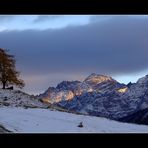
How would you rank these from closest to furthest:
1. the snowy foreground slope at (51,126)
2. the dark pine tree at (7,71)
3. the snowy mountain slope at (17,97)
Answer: the snowy foreground slope at (51,126) < the snowy mountain slope at (17,97) < the dark pine tree at (7,71)

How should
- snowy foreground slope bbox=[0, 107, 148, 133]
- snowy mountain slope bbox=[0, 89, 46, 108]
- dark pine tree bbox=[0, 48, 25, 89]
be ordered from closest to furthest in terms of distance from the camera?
snowy foreground slope bbox=[0, 107, 148, 133] → snowy mountain slope bbox=[0, 89, 46, 108] → dark pine tree bbox=[0, 48, 25, 89]

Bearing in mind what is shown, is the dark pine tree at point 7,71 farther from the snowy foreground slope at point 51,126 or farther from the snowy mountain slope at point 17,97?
the snowy foreground slope at point 51,126

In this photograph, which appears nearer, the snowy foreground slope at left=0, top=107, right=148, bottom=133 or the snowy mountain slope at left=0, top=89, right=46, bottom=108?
the snowy foreground slope at left=0, top=107, right=148, bottom=133

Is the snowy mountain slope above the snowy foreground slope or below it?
above

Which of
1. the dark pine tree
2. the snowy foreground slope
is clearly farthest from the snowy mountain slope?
the snowy foreground slope

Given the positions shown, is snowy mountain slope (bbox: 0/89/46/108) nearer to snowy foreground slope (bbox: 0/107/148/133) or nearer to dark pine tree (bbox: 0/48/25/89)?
dark pine tree (bbox: 0/48/25/89)

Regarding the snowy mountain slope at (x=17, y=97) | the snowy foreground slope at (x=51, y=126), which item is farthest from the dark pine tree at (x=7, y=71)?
the snowy foreground slope at (x=51, y=126)

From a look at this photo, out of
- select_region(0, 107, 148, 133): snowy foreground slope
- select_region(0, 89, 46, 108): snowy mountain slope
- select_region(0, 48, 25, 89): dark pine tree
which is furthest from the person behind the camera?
select_region(0, 48, 25, 89): dark pine tree

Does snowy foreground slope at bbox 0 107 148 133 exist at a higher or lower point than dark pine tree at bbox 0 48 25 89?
lower
